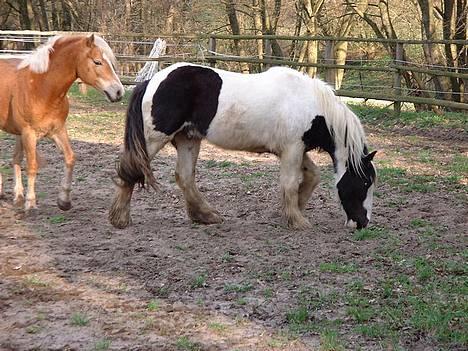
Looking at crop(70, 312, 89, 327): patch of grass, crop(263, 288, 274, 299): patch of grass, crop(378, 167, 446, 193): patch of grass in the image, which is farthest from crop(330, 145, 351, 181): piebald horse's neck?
crop(70, 312, 89, 327): patch of grass

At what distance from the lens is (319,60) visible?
1923 centimetres

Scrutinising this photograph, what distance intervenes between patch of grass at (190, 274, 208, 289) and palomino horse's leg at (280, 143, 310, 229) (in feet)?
5.28

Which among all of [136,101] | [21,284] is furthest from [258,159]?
[21,284]

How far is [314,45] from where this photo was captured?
61.6 feet

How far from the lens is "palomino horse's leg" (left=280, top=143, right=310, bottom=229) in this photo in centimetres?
636

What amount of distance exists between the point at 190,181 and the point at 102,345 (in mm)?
3084

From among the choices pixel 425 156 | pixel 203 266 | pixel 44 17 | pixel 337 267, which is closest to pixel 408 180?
pixel 425 156

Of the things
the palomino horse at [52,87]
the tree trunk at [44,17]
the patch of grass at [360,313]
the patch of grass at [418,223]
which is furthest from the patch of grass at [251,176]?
the tree trunk at [44,17]

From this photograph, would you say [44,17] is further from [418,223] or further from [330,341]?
[330,341]

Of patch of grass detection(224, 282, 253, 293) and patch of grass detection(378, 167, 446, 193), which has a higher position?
patch of grass detection(224, 282, 253, 293)

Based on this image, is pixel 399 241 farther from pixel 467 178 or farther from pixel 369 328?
pixel 467 178

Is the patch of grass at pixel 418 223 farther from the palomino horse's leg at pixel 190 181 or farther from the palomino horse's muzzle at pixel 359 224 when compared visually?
the palomino horse's leg at pixel 190 181

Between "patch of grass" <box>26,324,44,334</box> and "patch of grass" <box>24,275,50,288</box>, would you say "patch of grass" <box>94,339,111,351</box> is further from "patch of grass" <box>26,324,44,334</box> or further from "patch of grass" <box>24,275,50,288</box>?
"patch of grass" <box>24,275,50,288</box>

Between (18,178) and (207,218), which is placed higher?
(18,178)
